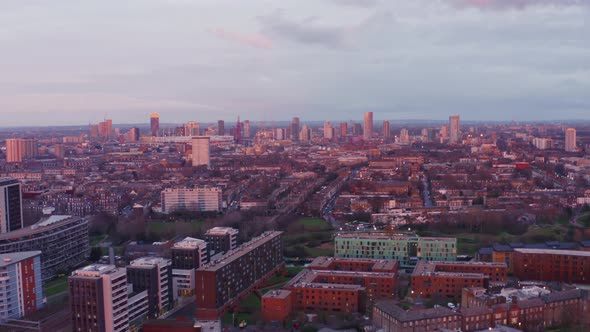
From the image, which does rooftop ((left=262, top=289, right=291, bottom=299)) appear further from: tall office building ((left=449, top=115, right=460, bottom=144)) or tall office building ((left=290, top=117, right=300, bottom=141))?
tall office building ((left=290, top=117, right=300, bottom=141))

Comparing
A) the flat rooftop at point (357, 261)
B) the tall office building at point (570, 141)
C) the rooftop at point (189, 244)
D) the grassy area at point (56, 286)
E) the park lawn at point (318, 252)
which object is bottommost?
the grassy area at point (56, 286)

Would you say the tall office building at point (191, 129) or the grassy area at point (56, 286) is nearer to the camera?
the grassy area at point (56, 286)

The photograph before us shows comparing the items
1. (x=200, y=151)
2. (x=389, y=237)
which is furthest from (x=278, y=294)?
(x=200, y=151)

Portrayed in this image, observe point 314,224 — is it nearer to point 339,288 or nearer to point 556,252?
point 556,252

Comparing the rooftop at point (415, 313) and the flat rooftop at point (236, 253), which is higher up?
the flat rooftop at point (236, 253)

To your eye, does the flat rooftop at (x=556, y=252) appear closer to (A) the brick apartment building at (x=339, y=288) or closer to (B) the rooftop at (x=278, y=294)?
(A) the brick apartment building at (x=339, y=288)

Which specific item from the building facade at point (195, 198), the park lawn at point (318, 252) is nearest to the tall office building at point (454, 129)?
the building facade at point (195, 198)
